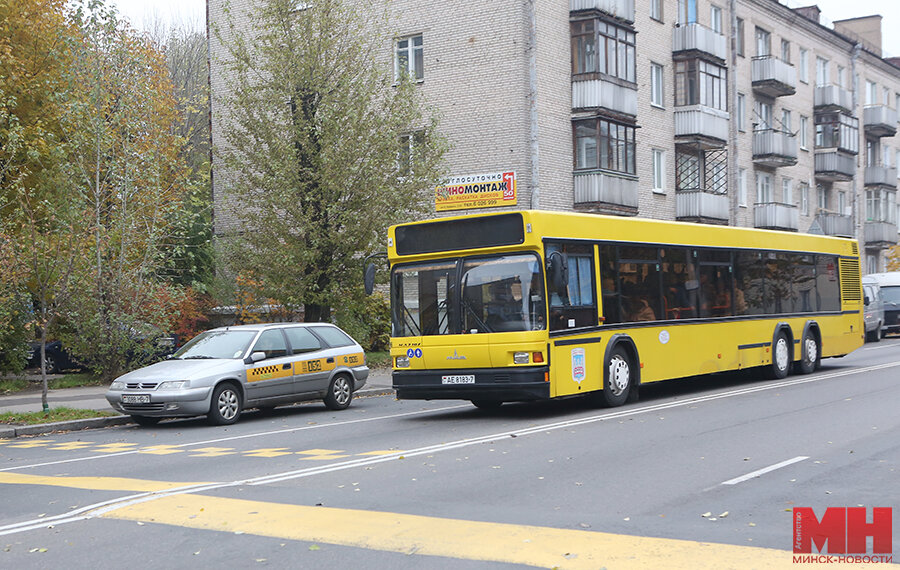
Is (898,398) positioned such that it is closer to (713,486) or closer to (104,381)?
(713,486)

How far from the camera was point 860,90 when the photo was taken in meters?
56.4

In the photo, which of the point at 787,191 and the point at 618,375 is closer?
the point at 618,375

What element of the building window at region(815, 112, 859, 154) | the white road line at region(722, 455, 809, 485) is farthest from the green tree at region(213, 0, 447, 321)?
the building window at region(815, 112, 859, 154)

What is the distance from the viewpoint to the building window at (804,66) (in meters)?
49.2

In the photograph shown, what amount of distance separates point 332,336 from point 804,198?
3817 centimetres

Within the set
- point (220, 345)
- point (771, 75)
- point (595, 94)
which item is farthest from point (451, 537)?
point (771, 75)

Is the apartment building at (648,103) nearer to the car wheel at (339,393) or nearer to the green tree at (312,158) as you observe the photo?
the green tree at (312,158)

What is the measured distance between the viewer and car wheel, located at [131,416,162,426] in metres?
15.4

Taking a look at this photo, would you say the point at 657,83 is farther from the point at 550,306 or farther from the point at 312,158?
the point at 550,306

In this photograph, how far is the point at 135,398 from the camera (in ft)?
48.7

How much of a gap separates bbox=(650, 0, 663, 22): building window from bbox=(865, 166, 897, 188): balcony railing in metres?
24.7

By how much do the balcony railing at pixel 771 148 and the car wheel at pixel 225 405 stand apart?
3377 centimetres

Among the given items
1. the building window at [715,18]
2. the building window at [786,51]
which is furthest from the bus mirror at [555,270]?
the building window at [786,51]

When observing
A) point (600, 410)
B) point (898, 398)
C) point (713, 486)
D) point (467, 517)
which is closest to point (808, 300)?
point (898, 398)
